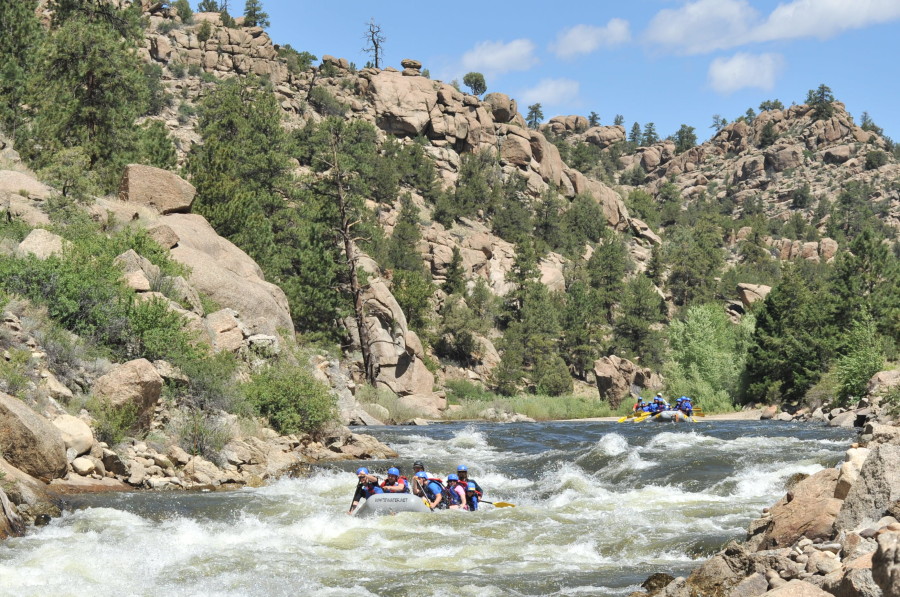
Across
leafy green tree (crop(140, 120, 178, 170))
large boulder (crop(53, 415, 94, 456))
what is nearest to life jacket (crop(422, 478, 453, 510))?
large boulder (crop(53, 415, 94, 456))

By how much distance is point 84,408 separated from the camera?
520 inches

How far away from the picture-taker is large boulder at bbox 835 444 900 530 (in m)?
7.01

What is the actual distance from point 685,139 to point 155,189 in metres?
135

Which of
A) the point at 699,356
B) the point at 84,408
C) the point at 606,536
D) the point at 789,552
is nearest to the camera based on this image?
the point at 789,552

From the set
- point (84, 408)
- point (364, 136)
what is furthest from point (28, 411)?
point (364, 136)

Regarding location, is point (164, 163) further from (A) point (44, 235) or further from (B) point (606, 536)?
(B) point (606, 536)

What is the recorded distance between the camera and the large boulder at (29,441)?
35.0ft

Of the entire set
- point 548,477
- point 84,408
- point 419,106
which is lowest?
point 548,477

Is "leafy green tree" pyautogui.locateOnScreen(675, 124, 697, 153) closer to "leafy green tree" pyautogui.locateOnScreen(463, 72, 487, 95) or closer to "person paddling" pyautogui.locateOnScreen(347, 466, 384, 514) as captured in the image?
"leafy green tree" pyautogui.locateOnScreen(463, 72, 487, 95)

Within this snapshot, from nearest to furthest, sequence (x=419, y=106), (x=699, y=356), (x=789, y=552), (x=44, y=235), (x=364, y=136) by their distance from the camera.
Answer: (x=789, y=552) < (x=44, y=235) < (x=699, y=356) < (x=364, y=136) < (x=419, y=106)

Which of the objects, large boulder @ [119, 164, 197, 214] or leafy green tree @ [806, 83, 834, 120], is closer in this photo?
large boulder @ [119, 164, 197, 214]

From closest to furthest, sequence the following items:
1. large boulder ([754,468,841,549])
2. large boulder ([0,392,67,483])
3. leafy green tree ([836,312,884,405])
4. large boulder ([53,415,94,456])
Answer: large boulder ([754,468,841,549]) → large boulder ([0,392,67,483]) → large boulder ([53,415,94,456]) → leafy green tree ([836,312,884,405])

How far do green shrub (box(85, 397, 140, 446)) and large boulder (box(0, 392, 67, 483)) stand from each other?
1361 millimetres

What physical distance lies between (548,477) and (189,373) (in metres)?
7.40
